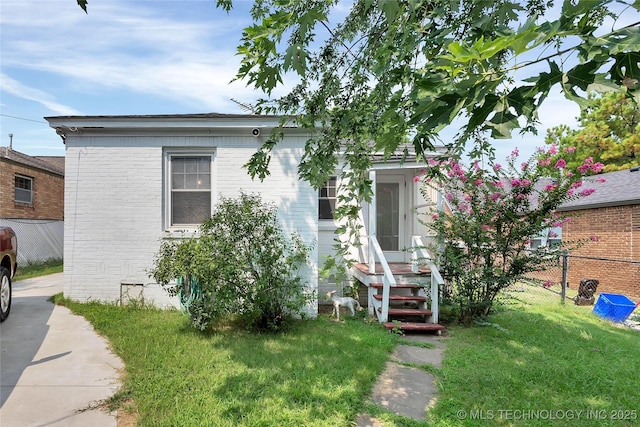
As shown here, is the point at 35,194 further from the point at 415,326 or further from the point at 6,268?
the point at 415,326

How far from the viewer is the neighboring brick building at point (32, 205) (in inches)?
500

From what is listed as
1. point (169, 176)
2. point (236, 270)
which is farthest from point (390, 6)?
point (169, 176)

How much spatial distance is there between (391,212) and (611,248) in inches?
304

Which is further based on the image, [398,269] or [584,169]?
[398,269]

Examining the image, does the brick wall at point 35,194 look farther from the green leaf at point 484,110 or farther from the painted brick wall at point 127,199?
the green leaf at point 484,110

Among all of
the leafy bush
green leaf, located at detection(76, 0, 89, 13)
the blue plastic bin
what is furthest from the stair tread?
green leaf, located at detection(76, 0, 89, 13)

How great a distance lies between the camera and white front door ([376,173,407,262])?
8.52 meters

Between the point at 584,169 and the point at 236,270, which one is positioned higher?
the point at 584,169

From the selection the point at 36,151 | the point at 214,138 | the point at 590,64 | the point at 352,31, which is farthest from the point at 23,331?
the point at 36,151

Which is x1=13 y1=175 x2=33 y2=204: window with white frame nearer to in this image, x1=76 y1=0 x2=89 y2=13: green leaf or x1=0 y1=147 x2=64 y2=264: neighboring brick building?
x1=0 y1=147 x2=64 y2=264: neighboring brick building

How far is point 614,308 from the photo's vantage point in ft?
22.8

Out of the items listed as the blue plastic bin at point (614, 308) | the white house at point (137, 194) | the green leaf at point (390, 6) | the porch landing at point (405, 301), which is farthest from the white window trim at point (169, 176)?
the blue plastic bin at point (614, 308)

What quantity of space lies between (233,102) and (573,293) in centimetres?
1192

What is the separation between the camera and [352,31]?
132 inches
